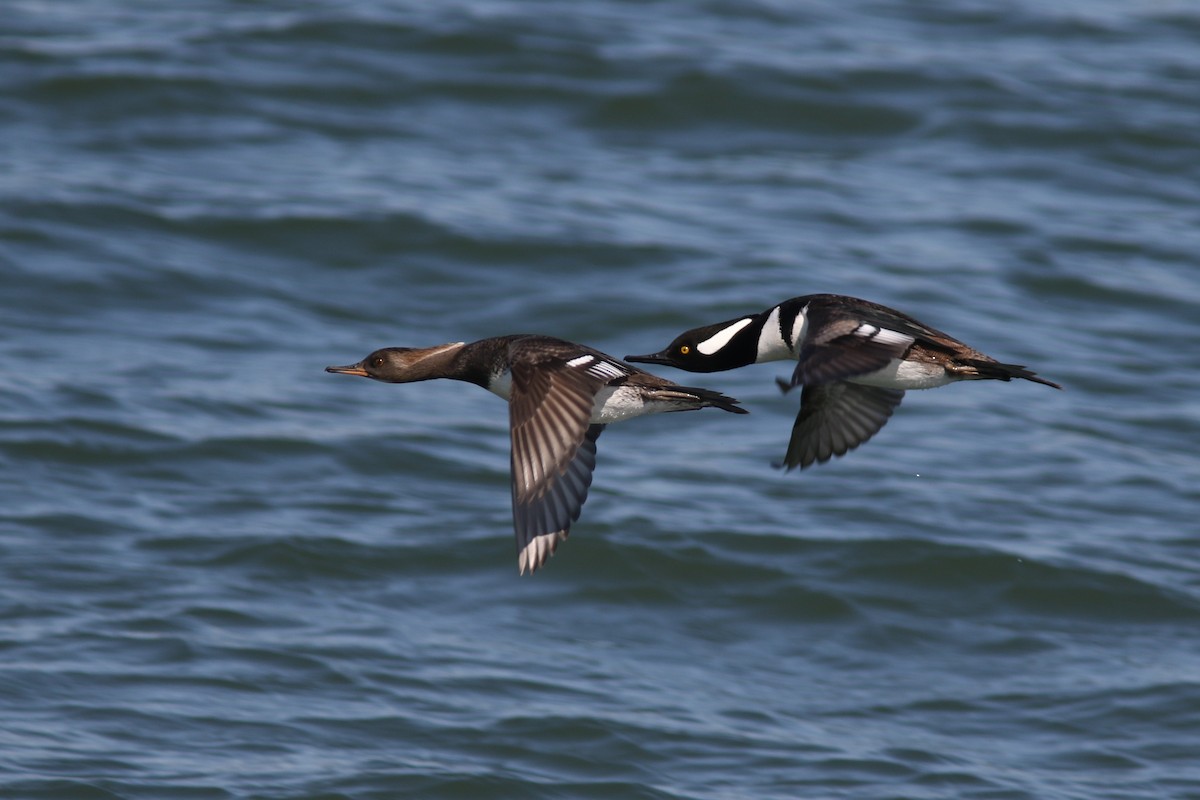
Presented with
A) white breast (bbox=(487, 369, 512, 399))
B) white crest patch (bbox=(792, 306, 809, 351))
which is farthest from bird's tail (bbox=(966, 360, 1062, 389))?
white breast (bbox=(487, 369, 512, 399))

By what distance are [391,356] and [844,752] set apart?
3.30 meters

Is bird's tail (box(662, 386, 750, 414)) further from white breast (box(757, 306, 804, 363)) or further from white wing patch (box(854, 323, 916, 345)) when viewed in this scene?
white breast (box(757, 306, 804, 363))

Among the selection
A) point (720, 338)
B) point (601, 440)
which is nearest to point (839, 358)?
point (720, 338)

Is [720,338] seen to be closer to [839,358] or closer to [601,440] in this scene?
[839,358]

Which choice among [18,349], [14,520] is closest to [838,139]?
[18,349]

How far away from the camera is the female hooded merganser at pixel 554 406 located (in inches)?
233

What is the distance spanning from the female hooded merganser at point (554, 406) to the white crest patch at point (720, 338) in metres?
0.57

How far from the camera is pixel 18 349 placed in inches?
487

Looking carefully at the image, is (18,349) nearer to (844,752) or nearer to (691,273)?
(691,273)

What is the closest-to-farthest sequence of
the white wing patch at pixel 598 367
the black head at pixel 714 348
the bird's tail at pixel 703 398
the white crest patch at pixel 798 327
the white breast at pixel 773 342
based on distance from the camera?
the bird's tail at pixel 703 398
the white wing patch at pixel 598 367
the white crest patch at pixel 798 327
the white breast at pixel 773 342
the black head at pixel 714 348

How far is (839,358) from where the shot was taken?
5.92m

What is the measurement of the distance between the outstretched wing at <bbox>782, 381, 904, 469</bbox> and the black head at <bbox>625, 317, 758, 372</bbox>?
1.35 feet

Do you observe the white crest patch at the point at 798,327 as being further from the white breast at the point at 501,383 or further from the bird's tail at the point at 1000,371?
the white breast at the point at 501,383


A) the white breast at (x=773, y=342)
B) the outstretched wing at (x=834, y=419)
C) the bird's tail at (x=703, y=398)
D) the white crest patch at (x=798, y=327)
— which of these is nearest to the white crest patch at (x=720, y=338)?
the white breast at (x=773, y=342)
